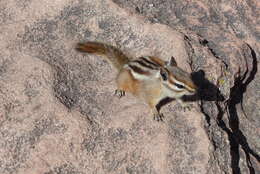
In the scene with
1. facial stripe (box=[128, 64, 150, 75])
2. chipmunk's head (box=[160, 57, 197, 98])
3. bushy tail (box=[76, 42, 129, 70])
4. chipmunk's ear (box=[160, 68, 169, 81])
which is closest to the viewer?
chipmunk's head (box=[160, 57, 197, 98])

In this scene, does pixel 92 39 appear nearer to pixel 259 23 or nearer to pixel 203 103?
pixel 203 103

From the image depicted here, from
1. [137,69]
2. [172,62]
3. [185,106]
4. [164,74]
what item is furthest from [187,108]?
[137,69]

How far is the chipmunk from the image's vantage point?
4949 mm

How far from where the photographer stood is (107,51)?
17.6 ft

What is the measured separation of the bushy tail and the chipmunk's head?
56cm

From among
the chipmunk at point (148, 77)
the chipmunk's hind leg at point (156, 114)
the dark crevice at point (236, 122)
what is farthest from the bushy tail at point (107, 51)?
the dark crevice at point (236, 122)

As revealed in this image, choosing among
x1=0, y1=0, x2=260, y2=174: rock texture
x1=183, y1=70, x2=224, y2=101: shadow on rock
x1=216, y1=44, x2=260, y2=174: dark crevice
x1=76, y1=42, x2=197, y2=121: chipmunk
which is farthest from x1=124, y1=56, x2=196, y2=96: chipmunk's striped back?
x1=216, y1=44, x2=260, y2=174: dark crevice

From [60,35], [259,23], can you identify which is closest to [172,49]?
[60,35]

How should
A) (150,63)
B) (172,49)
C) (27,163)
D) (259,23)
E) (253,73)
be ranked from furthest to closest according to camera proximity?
(259,23), (253,73), (172,49), (150,63), (27,163)

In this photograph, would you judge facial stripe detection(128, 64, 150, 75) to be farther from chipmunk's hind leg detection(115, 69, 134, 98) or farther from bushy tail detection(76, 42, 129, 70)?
bushy tail detection(76, 42, 129, 70)

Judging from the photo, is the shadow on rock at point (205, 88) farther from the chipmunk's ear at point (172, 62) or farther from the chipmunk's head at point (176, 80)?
the chipmunk's head at point (176, 80)

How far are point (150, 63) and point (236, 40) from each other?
169cm

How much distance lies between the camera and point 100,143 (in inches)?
183

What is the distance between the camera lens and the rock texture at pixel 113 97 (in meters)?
4.58
